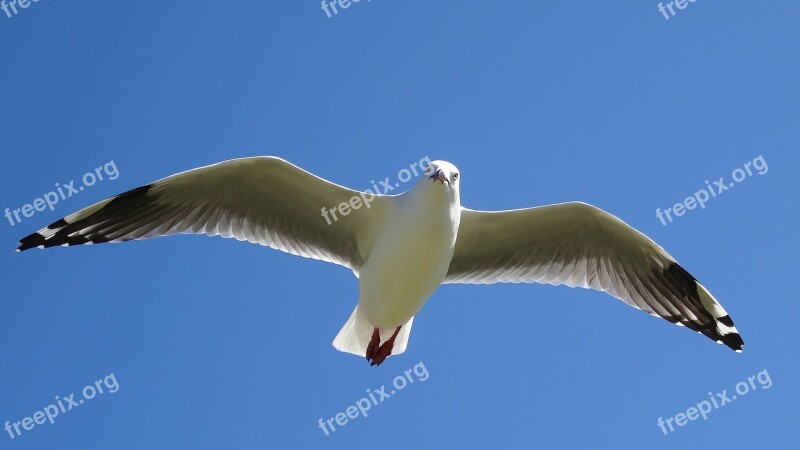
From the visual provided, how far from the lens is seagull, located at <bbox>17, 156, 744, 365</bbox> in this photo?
7.53 m

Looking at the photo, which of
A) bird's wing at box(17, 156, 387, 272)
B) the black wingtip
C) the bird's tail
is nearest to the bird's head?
bird's wing at box(17, 156, 387, 272)

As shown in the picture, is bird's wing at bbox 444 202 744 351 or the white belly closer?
the white belly

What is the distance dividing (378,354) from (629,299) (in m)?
1.91

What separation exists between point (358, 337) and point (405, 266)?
912 millimetres

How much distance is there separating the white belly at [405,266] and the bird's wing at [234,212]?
303mm

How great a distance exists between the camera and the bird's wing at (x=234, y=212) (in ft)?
25.3

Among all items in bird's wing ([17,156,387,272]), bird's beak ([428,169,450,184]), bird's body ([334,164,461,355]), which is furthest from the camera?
bird's wing ([17,156,387,272])

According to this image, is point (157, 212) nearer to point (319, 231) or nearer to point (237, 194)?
point (237, 194)

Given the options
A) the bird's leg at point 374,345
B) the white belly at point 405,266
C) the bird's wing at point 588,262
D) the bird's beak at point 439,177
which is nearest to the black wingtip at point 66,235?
the white belly at point 405,266

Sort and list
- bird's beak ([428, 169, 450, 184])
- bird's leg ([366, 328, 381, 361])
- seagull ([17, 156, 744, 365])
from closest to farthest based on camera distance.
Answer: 1. bird's beak ([428, 169, 450, 184])
2. seagull ([17, 156, 744, 365])
3. bird's leg ([366, 328, 381, 361])

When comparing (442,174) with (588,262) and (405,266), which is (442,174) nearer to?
(405,266)

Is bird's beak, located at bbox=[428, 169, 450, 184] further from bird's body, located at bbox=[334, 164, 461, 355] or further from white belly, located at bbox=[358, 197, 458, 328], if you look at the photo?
white belly, located at bbox=[358, 197, 458, 328]

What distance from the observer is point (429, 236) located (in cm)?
737

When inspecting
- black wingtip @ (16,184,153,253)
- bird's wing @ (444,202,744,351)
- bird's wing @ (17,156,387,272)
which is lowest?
bird's wing @ (444,202,744,351)
